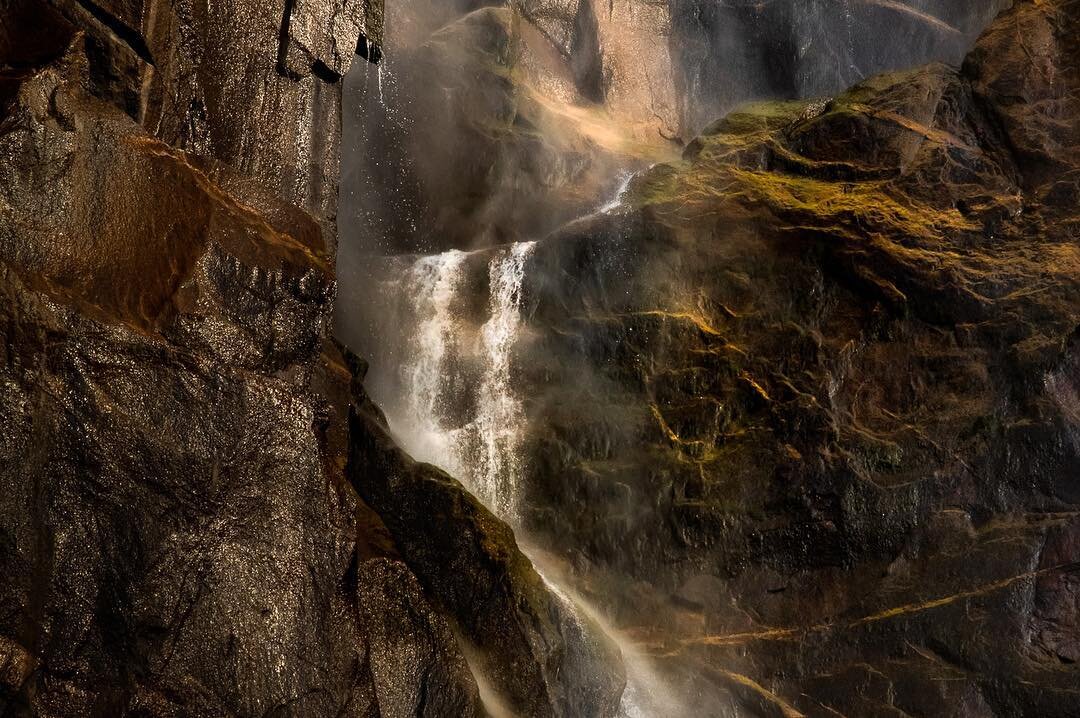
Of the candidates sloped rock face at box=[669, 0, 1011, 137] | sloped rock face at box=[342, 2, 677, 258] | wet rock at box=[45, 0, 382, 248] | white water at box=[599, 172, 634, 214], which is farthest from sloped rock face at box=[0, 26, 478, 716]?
sloped rock face at box=[669, 0, 1011, 137]

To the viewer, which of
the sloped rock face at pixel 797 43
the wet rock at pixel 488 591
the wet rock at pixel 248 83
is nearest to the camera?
the wet rock at pixel 488 591

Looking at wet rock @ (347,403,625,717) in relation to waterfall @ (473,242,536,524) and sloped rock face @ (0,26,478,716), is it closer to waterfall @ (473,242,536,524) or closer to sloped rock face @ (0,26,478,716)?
sloped rock face @ (0,26,478,716)

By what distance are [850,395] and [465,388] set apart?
13.5 feet

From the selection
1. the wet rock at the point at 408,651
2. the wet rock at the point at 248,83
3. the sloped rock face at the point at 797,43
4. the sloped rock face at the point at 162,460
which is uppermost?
the sloped rock face at the point at 797,43

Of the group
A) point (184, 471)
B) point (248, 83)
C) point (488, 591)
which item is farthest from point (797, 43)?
point (184, 471)

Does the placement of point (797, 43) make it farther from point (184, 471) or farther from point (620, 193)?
point (184, 471)

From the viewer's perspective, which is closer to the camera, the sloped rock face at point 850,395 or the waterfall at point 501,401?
the sloped rock face at point 850,395

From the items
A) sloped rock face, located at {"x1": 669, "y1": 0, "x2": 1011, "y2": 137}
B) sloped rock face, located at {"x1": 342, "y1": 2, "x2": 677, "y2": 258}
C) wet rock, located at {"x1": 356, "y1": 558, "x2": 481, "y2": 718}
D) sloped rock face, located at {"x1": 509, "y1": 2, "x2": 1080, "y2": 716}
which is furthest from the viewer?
sloped rock face, located at {"x1": 669, "y1": 0, "x2": 1011, "y2": 137}

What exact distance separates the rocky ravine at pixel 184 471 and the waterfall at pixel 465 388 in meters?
2.42

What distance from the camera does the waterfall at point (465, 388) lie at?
9742 mm

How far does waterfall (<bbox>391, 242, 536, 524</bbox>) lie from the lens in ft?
32.0

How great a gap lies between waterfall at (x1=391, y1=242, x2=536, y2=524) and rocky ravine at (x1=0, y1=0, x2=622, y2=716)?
2420mm

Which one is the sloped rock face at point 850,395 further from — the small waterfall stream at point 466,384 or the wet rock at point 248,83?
the wet rock at point 248,83

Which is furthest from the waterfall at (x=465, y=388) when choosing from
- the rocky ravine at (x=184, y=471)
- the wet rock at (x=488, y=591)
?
the rocky ravine at (x=184, y=471)
